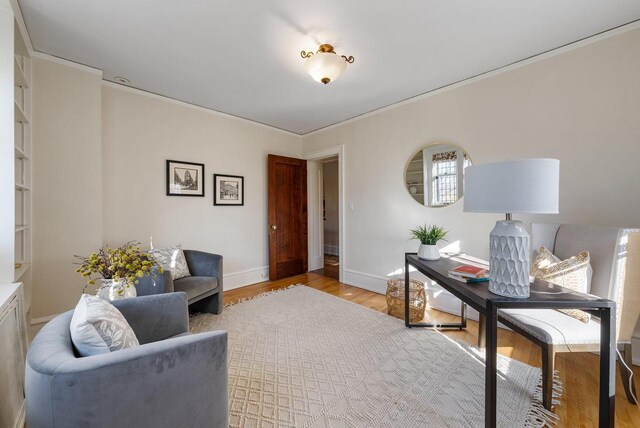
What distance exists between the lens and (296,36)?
209 cm

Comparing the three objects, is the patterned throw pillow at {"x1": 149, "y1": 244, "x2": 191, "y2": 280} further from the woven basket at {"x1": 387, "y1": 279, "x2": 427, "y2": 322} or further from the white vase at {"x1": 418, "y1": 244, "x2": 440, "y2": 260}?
the white vase at {"x1": 418, "y1": 244, "x2": 440, "y2": 260}

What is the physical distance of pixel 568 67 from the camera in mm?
2238

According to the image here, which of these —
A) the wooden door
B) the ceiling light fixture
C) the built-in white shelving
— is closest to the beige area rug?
the built-in white shelving

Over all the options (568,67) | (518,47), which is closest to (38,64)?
(518,47)

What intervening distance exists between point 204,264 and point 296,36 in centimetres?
243

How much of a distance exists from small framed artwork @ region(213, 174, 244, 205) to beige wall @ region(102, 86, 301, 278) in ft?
0.22

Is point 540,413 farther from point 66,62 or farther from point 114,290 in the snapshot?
point 66,62

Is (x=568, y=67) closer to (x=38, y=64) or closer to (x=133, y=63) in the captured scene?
(x=133, y=63)

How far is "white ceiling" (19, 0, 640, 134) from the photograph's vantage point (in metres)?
1.80

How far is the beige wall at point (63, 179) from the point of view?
2.28 metres

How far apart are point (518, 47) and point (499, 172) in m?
1.80

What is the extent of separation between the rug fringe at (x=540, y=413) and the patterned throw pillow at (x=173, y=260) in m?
3.00

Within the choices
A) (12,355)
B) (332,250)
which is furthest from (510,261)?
(332,250)

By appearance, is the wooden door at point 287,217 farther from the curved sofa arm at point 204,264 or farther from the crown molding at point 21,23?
the crown molding at point 21,23
